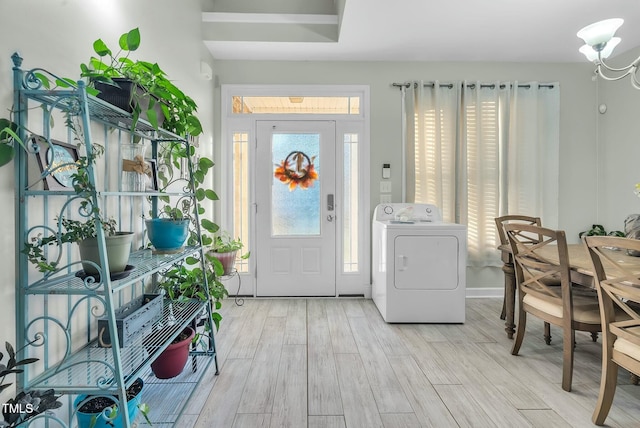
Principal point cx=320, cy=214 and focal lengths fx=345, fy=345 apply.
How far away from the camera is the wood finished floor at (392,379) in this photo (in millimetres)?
1667

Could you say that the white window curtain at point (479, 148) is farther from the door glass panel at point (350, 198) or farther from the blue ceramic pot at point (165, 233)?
the blue ceramic pot at point (165, 233)

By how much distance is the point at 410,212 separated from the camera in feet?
11.2

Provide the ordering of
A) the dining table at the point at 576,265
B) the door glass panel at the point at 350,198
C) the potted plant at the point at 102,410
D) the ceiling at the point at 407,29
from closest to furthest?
1. the potted plant at the point at 102,410
2. the dining table at the point at 576,265
3. the ceiling at the point at 407,29
4. the door glass panel at the point at 350,198

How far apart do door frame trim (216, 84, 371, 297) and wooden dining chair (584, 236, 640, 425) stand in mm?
2178

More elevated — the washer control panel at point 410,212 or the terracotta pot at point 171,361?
the washer control panel at point 410,212

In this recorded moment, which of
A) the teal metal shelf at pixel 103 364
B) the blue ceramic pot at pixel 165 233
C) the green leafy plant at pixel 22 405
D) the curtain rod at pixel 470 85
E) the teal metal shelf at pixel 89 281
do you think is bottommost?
the teal metal shelf at pixel 103 364

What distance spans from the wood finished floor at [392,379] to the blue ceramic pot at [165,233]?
83 centimetres

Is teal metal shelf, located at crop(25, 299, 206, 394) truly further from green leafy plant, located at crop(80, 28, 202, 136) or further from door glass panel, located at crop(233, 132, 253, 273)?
door glass panel, located at crop(233, 132, 253, 273)

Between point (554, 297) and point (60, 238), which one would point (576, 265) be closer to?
point (554, 297)

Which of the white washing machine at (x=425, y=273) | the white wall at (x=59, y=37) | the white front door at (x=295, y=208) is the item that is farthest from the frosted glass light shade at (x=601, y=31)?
the white wall at (x=59, y=37)

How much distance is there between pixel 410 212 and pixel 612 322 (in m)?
1.94

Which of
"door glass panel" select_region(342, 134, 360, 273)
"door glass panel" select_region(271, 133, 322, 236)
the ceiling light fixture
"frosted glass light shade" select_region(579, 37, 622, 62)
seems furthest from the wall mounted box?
"frosted glass light shade" select_region(579, 37, 622, 62)

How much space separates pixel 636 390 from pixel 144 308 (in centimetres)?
258

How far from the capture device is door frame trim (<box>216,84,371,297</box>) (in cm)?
358
